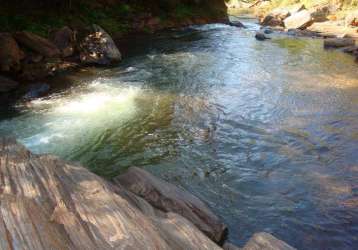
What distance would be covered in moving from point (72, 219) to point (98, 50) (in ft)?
33.5

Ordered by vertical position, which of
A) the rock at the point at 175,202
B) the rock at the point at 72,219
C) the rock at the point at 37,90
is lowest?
the rock at the point at 37,90

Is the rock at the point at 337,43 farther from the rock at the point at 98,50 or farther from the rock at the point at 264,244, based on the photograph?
the rock at the point at 264,244

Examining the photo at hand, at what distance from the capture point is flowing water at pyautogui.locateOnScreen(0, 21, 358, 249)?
466 centimetres

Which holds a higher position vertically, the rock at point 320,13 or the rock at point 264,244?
the rock at point 320,13

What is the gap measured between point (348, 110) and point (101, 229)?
7233mm

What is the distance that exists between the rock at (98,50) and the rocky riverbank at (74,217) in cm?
835

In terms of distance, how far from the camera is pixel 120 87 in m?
9.39

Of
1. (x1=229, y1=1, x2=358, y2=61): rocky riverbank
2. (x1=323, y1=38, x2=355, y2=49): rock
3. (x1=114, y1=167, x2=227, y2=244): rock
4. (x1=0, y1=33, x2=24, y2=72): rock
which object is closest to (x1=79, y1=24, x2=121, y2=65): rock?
(x1=0, y1=33, x2=24, y2=72): rock

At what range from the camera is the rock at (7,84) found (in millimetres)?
8984

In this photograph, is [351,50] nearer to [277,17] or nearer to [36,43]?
[277,17]

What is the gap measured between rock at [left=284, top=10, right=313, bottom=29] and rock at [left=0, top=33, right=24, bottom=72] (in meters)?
16.8

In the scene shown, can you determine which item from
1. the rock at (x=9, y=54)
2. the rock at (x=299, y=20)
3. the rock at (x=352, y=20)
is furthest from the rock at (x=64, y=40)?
the rock at (x=352, y=20)

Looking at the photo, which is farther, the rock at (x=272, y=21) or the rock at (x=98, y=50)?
the rock at (x=272, y=21)

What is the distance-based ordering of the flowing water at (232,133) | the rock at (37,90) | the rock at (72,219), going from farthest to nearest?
1. the rock at (37,90)
2. the flowing water at (232,133)
3. the rock at (72,219)
